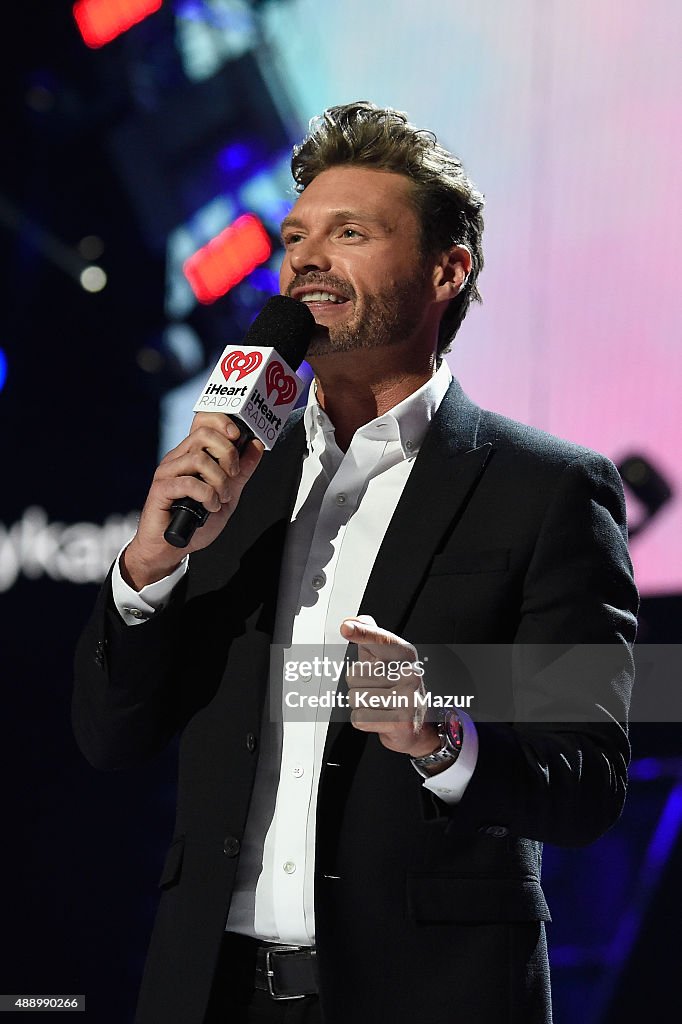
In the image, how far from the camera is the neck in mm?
2055

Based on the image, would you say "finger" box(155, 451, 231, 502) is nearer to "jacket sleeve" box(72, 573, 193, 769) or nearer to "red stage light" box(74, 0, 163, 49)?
"jacket sleeve" box(72, 573, 193, 769)

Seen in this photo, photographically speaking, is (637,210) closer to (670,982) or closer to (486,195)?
(486,195)

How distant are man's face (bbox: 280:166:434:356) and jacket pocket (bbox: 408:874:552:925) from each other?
931mm

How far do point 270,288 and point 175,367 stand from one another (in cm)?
39

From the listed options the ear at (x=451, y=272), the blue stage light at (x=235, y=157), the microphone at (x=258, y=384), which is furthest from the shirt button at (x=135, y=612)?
the blue stage light at (x=235, y=157)

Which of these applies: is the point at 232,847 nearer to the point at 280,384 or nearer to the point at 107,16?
the point at 280,384

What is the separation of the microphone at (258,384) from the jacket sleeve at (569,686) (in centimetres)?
46

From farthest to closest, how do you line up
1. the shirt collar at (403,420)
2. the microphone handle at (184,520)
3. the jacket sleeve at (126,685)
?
the shirt collar at (403,420) → the jacket sleeve at (126,685) → the microphone handle at (184,520)

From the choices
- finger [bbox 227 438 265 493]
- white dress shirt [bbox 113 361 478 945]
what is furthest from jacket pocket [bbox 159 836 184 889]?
finger [bbox 227 438 265 493]

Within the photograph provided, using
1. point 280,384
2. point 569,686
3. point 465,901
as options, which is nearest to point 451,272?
point 280,384

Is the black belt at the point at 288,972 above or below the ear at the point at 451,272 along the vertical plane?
below

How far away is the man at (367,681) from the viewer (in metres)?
1.57

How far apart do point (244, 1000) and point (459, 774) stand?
559mm

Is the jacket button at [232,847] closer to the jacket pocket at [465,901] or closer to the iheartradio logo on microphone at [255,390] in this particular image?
the jacket pocket at [465,901]
